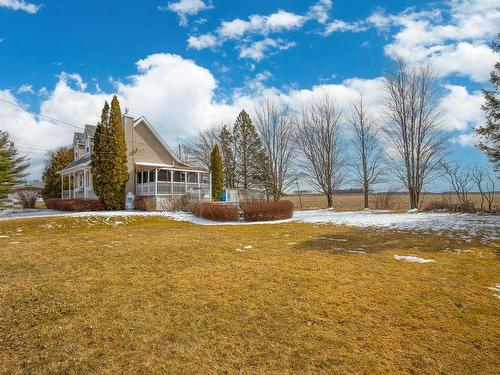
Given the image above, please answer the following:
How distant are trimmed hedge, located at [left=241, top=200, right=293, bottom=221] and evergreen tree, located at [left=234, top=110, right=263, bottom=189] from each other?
16642 millimetres

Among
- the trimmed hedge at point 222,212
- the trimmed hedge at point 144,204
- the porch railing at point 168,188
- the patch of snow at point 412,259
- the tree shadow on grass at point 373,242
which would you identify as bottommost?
the patch of snow at point 412,259

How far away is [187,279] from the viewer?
5711mm

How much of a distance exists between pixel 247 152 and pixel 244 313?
3134cm

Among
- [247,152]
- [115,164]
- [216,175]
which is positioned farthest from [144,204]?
[247,152]

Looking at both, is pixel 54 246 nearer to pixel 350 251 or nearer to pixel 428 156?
pixel 350 251

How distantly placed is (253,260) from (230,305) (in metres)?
2.77

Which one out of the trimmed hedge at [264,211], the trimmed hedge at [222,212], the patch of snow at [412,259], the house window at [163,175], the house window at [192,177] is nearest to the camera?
the patch of snow at [412,259]

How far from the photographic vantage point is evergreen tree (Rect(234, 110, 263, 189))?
114 feet

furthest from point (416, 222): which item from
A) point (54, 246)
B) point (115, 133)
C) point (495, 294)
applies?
point (115, 133)

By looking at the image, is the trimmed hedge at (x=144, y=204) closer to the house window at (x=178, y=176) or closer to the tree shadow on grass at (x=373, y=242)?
the house window at (x=178, y=176)

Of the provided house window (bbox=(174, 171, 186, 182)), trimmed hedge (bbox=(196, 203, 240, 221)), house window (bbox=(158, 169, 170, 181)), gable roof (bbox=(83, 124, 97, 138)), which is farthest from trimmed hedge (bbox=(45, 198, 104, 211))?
gable roof (bbox=(83, 124, 97, 138))

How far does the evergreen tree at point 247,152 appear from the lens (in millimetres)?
34812

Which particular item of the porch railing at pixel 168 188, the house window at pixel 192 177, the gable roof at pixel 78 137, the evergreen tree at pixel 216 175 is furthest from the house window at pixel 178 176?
the gable roof at pixel 78 137

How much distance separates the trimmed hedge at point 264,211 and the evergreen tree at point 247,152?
1664cm
